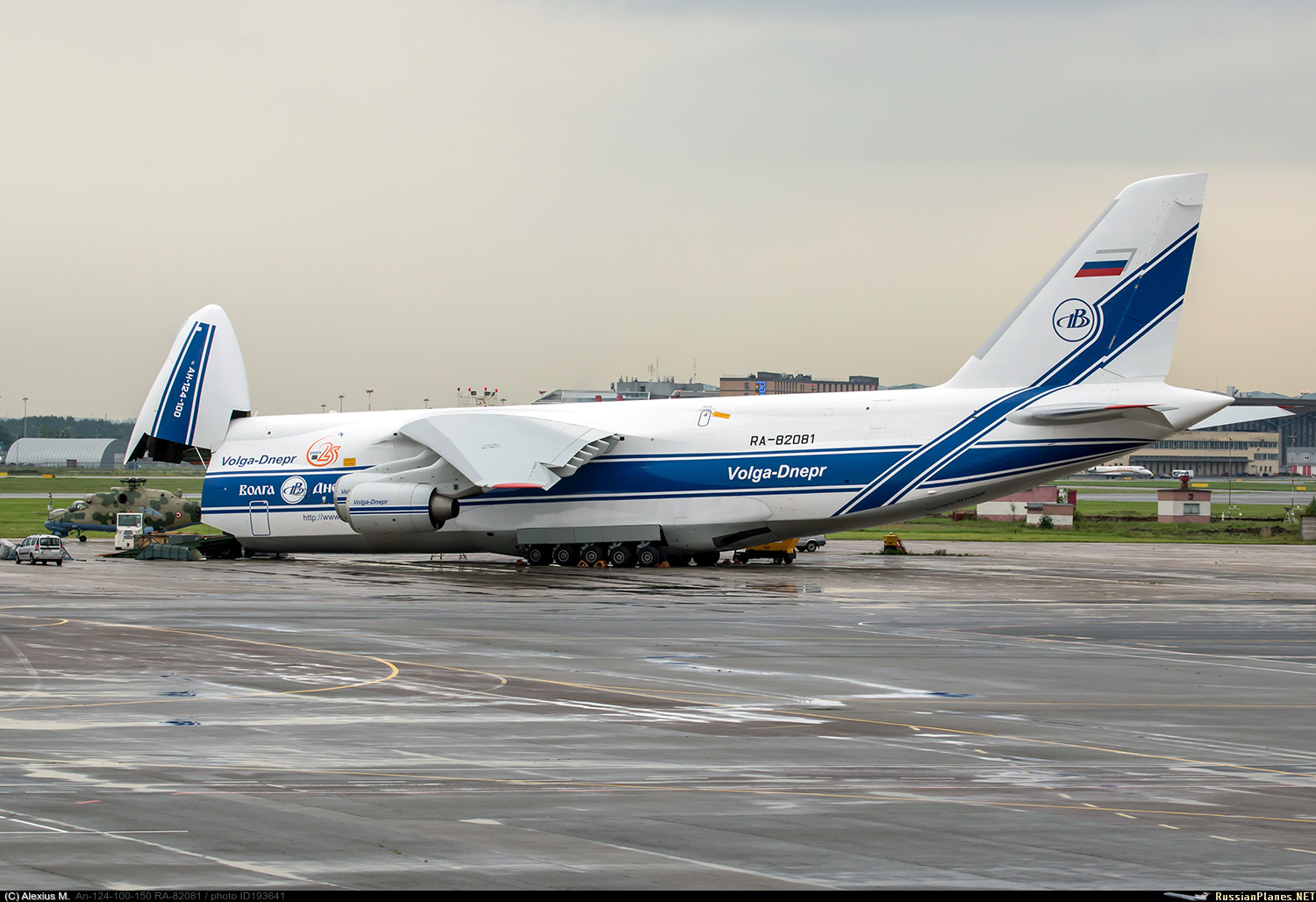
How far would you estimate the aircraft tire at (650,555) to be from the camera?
38906 mm

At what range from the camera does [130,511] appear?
5322cm

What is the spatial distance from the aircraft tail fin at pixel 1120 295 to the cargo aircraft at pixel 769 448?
0.05 metres

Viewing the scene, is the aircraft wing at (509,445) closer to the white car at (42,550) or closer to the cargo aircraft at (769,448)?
the cargo aircraft at (769,448)

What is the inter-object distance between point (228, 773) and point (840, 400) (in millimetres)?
28797

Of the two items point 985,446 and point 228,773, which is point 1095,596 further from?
point 228,773

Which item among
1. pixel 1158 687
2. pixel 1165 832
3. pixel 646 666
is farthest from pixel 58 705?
pixel 1158 687

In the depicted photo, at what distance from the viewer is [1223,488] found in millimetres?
134125

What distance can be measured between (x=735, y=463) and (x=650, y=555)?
399 centimetres

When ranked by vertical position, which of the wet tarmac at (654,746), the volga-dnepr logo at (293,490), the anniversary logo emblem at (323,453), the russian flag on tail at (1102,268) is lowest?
the wet tarmac at (654,746)

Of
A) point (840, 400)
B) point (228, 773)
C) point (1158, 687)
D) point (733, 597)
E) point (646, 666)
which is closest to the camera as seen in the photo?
point (228, 773)

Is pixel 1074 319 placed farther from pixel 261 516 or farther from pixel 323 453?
pixel 261 516

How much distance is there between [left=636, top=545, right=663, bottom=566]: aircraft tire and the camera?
128 feet

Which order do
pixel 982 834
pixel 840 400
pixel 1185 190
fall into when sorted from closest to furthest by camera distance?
Result: pixel 982 834, pixel 1185 190, pixel 840 400

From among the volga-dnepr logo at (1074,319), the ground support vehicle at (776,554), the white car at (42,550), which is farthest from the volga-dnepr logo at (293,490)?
the volga-dnepr logo at (1074,319)
